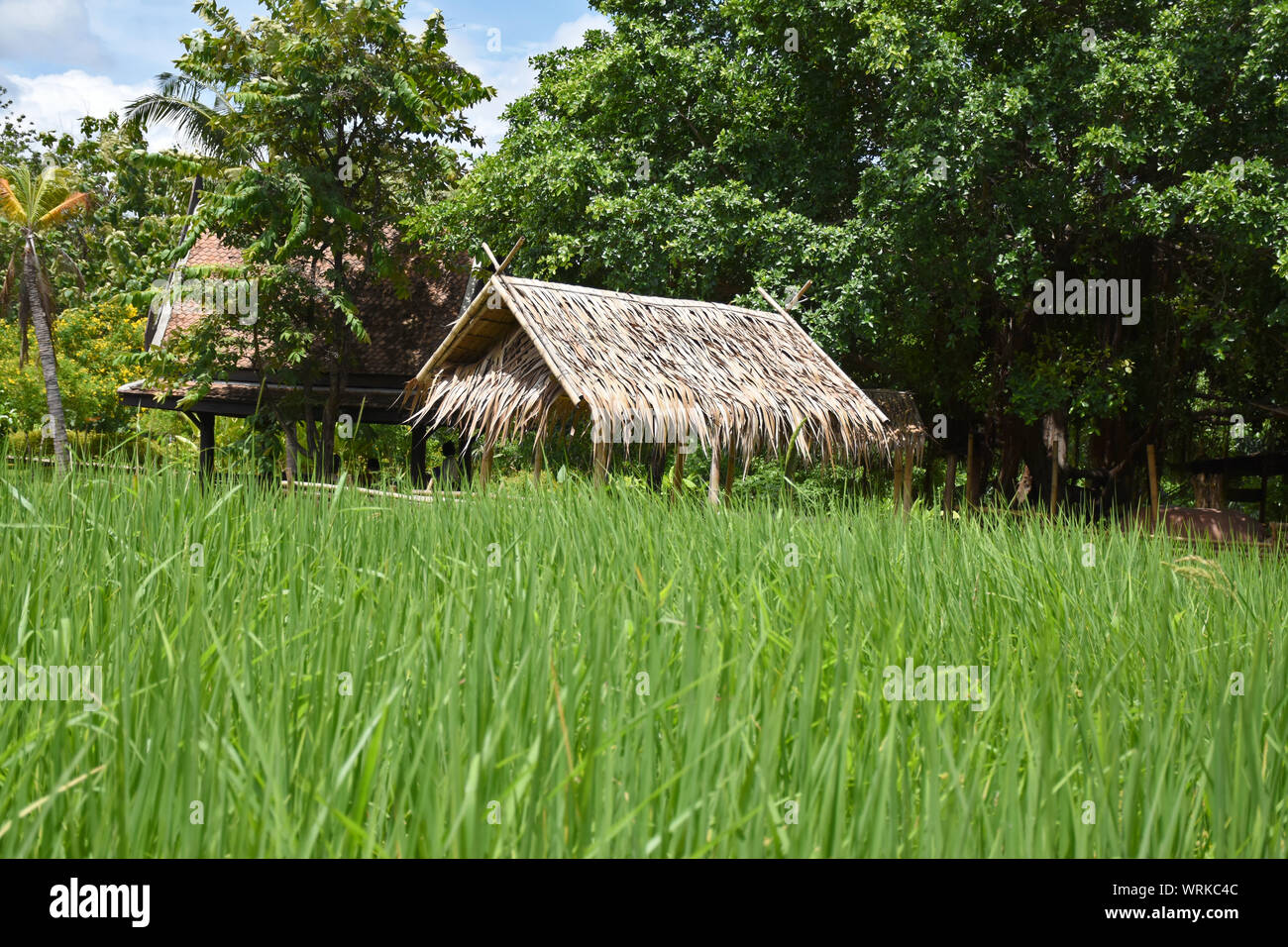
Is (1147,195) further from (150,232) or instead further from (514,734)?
(150,232)

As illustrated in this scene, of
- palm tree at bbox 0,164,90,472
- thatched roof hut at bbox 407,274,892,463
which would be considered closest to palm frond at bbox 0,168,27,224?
palm tree at bbox 0,164,90,472

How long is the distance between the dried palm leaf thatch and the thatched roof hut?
5.27 feet

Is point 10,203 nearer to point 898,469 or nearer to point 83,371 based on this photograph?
point 83,371

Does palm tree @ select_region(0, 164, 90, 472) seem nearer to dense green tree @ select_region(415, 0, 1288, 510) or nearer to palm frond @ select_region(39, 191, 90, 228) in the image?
palm frond @ select_region(39, 191, 90, 228)

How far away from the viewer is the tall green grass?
1161 millimetres

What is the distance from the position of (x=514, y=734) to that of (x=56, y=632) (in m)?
0.95

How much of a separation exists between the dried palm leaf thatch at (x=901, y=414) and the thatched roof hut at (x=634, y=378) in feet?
5.27

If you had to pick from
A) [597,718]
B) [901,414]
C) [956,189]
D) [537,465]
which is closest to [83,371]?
[901,414]

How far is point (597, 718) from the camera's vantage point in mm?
1307

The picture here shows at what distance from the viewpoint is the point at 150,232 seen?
2269 cm

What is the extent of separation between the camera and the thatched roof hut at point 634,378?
8172 mm

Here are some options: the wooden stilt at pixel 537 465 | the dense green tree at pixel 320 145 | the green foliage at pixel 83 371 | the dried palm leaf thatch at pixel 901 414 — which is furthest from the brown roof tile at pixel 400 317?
the wooden stilt at pixel 537 465

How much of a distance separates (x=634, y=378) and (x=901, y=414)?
5.30m
